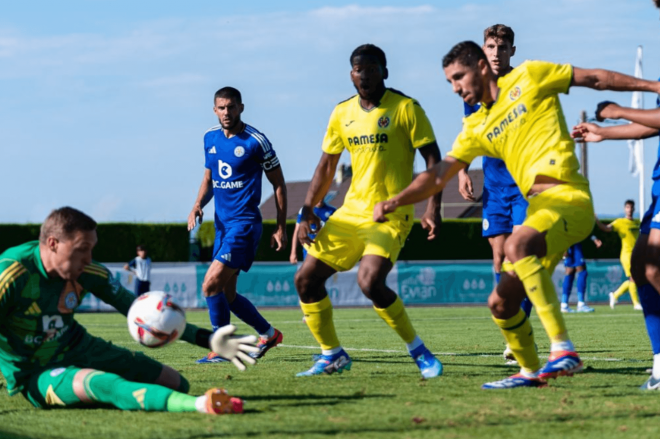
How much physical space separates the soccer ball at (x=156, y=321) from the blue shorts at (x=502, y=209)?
12.8 ft

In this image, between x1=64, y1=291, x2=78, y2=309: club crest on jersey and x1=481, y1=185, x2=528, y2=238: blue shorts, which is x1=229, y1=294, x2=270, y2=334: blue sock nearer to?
x1=481, y1=185, x2=528, y2=238: blue shorts

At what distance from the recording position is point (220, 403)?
16.3ft

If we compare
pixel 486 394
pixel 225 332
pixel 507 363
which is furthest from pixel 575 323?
pixel 225 332

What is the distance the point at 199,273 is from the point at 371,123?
19917 millimetres

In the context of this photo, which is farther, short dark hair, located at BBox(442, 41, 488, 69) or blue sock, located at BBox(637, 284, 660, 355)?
blue sock, located at BBox(637, 284, 660, 355)

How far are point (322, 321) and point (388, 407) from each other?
2215 millimetres

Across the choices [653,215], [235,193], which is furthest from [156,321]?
[235,193]

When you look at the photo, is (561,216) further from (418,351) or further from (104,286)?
(104,286)

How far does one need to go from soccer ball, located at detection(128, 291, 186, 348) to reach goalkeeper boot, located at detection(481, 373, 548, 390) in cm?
202

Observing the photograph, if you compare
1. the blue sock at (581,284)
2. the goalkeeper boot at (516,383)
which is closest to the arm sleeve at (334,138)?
the goalkeeper boot at (516,383)

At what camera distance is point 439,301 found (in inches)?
1086

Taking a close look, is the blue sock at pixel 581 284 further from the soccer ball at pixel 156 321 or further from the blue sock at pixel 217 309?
the soccer ball at pixel 156 321

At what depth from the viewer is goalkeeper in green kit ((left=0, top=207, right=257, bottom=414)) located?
16.8 ft

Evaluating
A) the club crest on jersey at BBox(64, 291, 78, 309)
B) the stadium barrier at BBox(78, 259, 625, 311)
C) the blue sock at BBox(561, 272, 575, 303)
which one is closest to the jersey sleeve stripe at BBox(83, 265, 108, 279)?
the club crest on jersey at BBox(64, 291, 78, 309)
